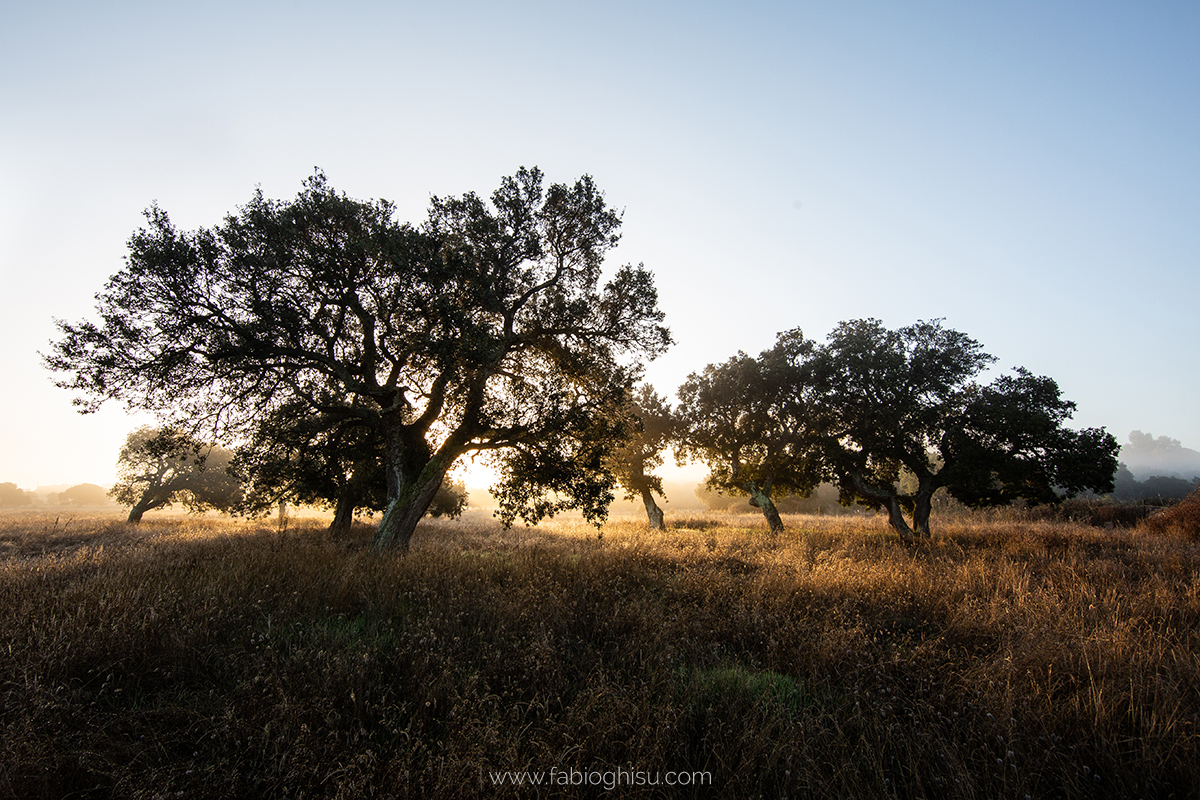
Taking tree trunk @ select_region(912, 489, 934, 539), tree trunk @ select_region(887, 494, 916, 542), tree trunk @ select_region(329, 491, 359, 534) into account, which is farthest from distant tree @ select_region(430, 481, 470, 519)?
tree trunk @ select_region(912, 489, 934, 539)

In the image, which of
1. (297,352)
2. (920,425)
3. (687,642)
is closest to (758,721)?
(687,642)

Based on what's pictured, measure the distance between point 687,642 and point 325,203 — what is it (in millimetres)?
13844

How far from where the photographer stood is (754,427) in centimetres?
2458

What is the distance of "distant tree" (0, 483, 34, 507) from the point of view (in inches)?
3983

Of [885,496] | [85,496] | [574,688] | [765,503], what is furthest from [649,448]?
[85,496]

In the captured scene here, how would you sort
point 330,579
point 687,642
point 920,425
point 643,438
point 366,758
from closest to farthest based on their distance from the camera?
point 366,758 → point 687,642 → point 330,579 → point 920,425 → point 643,438

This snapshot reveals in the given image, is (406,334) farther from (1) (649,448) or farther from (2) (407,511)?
(1) (649,448)

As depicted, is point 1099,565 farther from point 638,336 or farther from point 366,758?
point 366,758

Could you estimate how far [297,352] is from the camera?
1162cm

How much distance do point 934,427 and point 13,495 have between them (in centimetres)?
17991

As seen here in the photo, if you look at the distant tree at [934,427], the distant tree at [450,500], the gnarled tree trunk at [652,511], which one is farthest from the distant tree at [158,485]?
the distant tree at [934,427]

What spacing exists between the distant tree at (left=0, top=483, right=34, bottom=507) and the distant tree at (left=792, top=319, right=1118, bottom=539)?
16608 cm

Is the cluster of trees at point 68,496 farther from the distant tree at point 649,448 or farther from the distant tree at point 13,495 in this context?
the distant tree at point 649,448

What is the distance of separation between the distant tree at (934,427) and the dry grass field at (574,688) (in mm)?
12386
